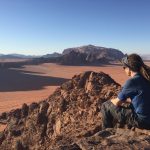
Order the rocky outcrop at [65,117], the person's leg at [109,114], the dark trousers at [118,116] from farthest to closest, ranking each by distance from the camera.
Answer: the rocky outcrop at [65,117], the person's leg at [109,114], the dark trousers at [118,116]

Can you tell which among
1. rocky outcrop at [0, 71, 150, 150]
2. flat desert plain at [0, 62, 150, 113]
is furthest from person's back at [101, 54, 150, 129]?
flat desert plain at [0, 62, 150, 113]

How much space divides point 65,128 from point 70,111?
0.55 meters

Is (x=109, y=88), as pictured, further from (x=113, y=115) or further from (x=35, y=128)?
(x=113, y=115)

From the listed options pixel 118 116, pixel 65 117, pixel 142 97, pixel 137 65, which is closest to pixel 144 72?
pixel 137 65

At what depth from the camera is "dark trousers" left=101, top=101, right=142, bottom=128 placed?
4271 millimetres

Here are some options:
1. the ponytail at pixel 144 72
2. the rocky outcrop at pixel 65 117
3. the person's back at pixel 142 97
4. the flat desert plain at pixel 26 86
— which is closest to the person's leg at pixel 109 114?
the person's back at pixel 142 97

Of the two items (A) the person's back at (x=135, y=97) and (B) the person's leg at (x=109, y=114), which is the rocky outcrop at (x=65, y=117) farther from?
(A) the person's back at (x=135, y=97)

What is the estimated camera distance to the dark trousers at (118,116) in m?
4.27

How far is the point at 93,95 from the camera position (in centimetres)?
753

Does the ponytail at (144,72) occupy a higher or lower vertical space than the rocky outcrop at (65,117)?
higher

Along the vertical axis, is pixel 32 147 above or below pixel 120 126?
below

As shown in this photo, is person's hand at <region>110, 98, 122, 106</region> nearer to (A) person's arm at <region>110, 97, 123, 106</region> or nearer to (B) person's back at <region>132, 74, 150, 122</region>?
(A) person's arm at <region>110, 97, 123, 106</region>

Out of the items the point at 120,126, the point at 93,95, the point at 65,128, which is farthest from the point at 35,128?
the point at 120,126

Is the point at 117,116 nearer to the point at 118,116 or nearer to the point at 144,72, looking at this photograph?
the point at 118,116
